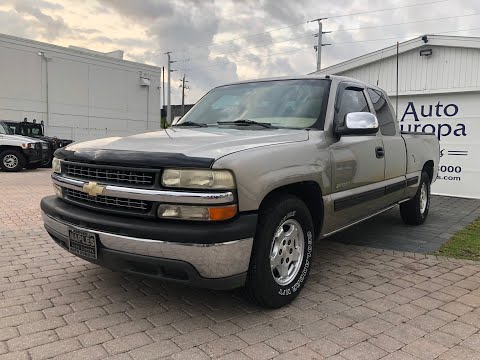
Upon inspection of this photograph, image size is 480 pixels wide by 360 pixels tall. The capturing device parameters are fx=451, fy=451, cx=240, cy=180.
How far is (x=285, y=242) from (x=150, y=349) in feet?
4.22

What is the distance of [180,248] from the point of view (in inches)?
113

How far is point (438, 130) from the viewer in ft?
32.3

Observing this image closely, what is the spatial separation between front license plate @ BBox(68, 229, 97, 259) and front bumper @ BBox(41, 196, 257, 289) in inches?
2.2

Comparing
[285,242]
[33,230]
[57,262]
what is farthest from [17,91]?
[285,242]

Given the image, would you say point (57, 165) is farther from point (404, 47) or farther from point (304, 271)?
point (404, 47)

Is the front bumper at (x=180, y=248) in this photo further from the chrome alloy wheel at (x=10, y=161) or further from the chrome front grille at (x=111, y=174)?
the chrome alloy wheel at (x=10, y=161)

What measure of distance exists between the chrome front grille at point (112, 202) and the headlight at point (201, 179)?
25cm

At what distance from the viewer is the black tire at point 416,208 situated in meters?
6.55

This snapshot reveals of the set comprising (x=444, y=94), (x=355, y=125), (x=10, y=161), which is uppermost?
(x=444, y=94)

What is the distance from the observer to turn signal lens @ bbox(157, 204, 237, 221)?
114 inches

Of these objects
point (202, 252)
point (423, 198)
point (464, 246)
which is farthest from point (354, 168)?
point (423, 198)

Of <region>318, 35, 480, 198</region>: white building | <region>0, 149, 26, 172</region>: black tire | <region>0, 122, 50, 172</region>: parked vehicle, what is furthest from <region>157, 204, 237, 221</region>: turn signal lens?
<region>0, 149, 26, 172</region>: black tire

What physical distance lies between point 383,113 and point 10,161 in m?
13.5

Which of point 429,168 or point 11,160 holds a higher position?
point 429,168
